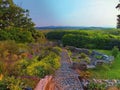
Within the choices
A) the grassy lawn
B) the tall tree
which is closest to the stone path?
the grassy lawn

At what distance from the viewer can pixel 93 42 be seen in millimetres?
40906

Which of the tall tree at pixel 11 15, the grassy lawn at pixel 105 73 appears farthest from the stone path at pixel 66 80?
the tall tree at pixel 11 15

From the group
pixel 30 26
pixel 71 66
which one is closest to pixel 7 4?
pixel 30 26

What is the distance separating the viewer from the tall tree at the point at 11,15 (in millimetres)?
35062

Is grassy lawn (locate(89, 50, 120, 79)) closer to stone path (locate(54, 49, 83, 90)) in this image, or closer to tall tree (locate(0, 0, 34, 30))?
stone path (locate(54, 49, 83, 90))

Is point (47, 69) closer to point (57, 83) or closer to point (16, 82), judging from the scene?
point (57, 83)

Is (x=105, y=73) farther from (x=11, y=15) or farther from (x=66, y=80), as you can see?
(x=11, y=15)

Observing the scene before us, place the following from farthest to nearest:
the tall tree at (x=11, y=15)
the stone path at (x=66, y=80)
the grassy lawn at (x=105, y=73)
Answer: the tall tree at (x=11, y=15) → the grassy lawn at (x=105, y=73) → the stone path at (x=66, y=80)

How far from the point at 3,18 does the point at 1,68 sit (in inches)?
856

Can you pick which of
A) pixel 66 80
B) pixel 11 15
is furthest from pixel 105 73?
pixel 11 15

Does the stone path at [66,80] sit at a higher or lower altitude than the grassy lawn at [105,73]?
higher

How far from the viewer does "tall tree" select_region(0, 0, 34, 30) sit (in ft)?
115

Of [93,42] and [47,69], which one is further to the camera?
[93,42]

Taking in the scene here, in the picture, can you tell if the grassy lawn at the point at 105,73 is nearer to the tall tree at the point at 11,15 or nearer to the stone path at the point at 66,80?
the stone path at the point at 66,80
